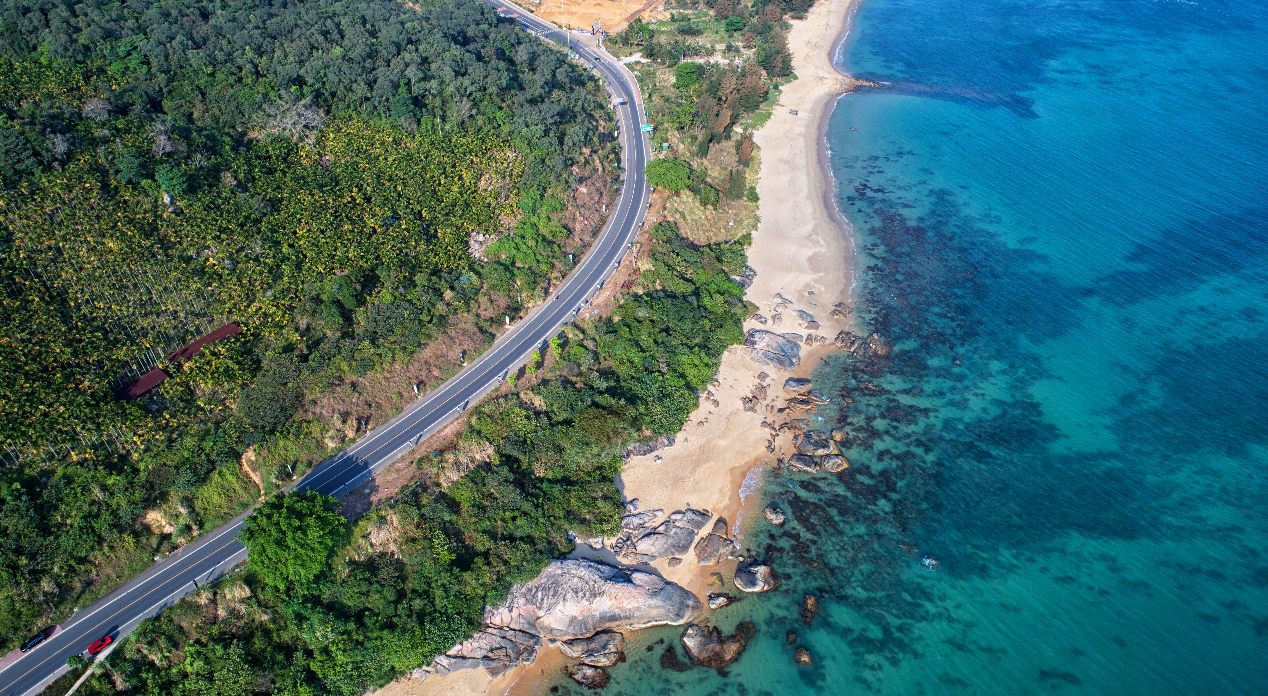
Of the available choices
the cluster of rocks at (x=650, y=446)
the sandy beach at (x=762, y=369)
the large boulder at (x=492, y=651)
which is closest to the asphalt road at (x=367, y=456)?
the cluster of rocks at (x=650, y=446)

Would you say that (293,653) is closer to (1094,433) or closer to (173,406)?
(173,406)


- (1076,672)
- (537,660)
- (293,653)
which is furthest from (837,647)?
(293,653)

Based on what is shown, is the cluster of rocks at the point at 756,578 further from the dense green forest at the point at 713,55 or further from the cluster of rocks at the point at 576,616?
the dense green forest at the point at 713,55

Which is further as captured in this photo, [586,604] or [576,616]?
[586,604]

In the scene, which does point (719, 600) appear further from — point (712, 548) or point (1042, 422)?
point (1042, 422)

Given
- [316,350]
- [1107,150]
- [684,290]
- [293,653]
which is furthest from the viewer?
[1107,150]

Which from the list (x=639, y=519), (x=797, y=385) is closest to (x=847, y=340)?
(x=797, y=385)
